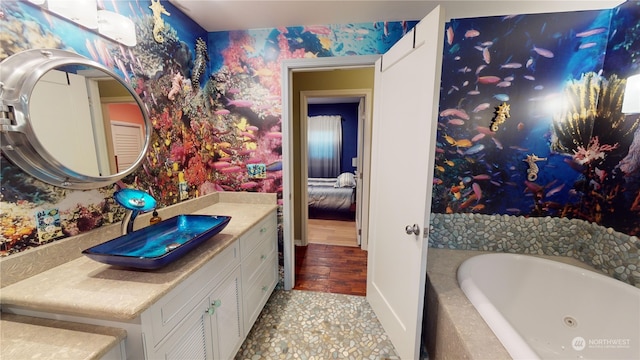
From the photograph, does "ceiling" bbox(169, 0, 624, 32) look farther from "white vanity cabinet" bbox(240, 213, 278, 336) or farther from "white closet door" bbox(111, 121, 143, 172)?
"white vanity cabinet" bbox(240, 213, 278, 336)

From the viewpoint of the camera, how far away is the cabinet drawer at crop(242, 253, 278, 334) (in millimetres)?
1569

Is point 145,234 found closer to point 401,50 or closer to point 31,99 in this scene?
point 31,99

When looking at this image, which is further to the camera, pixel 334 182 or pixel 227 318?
pixel 334 182

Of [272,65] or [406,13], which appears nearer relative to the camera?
[406,13]

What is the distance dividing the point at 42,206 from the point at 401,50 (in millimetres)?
1966

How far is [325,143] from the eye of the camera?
6.19 metres

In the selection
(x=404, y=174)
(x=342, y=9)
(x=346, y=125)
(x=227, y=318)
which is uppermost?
(x=342, y=9)

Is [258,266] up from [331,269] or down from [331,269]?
up

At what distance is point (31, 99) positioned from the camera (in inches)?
35.8

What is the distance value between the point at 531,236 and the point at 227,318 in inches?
90.2

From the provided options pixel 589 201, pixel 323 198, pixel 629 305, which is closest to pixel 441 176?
pixel 589 201

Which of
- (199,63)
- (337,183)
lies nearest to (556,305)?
(199,63)

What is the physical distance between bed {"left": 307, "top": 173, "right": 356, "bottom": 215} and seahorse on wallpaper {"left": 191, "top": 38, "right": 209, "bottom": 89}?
2.98 m

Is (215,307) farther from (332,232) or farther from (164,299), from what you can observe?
(332,232)
